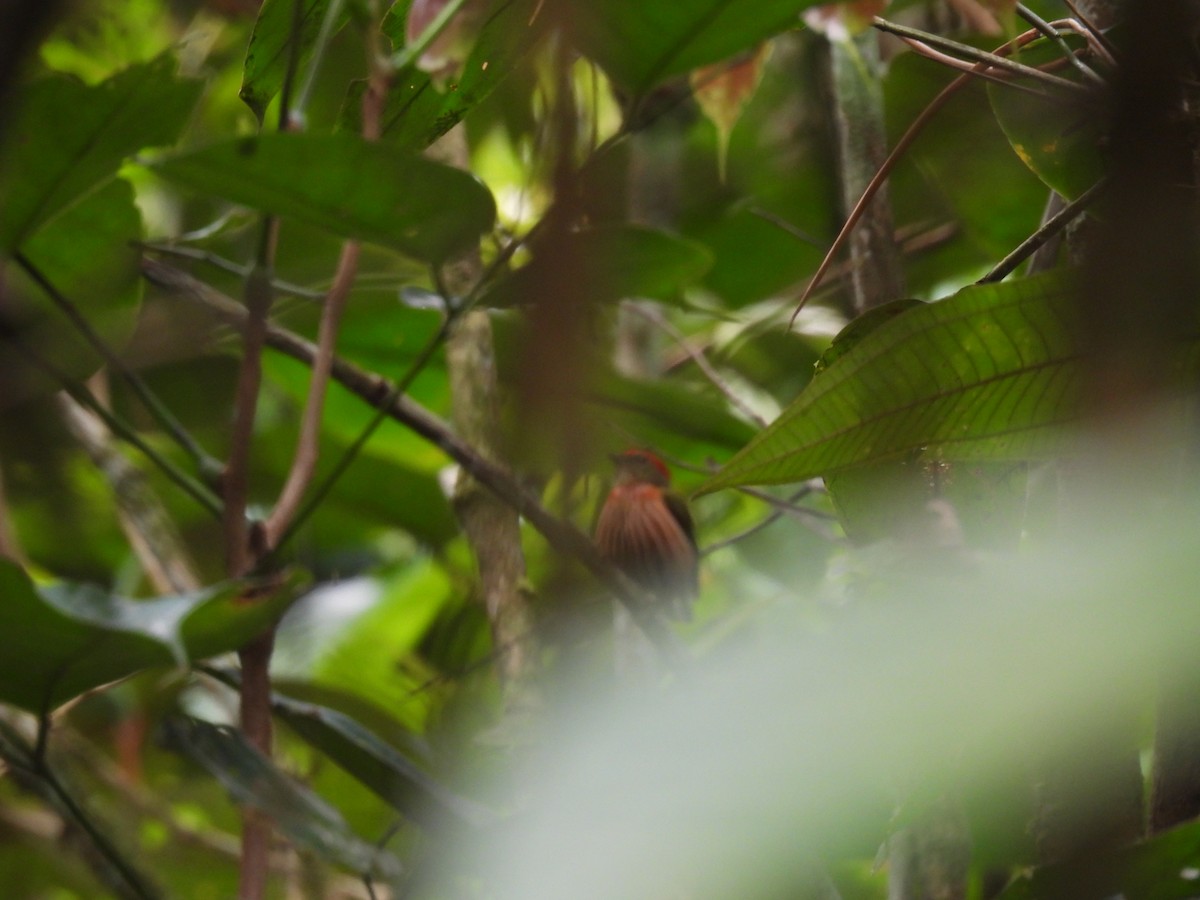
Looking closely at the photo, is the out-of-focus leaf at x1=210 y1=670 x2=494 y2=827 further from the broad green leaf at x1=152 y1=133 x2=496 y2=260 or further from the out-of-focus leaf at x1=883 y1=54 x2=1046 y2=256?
the out-of-focus leaf at x1=883 y1=54 x2=1046 y2=256

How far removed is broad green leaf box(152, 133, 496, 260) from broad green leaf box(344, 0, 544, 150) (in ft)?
0.24

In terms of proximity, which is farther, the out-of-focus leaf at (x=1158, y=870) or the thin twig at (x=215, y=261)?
the thin twig at (x=215, y=261)

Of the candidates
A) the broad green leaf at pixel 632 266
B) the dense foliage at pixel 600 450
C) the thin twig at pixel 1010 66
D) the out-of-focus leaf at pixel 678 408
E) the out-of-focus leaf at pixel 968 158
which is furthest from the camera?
the out-of-focus leaf at pixel 678 408

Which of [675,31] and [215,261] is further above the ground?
[675,31]

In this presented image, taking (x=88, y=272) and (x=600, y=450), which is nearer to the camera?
(x=600, y=450)

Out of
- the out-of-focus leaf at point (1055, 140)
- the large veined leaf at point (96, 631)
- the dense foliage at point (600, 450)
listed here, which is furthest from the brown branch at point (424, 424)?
the out-of-focus leaf at point (1055, 140)

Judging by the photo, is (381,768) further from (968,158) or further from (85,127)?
(968,158)

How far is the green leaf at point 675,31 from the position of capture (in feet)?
1.74

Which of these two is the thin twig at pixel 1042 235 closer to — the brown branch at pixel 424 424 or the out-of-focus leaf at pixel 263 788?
the brown branch at pixel 424 424

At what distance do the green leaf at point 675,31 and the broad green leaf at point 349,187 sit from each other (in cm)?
10

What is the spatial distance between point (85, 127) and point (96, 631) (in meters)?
0.33

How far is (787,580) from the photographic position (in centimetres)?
128

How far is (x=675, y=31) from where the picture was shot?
1.78ft

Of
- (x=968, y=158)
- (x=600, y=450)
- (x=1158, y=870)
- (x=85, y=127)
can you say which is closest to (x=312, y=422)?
(x=85, y=127)
